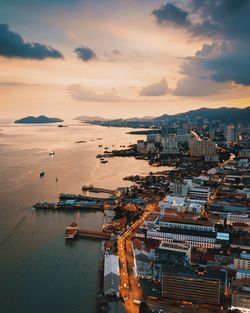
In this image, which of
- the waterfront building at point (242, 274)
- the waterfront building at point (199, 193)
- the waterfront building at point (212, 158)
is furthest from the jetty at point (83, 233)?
the waterfront building at point (212, 158)

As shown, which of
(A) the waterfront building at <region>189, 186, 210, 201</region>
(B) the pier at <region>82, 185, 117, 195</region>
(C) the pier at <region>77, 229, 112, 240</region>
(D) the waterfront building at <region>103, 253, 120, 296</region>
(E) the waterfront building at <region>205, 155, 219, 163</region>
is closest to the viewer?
(D) the waterfront building at <region>103, 253, 120, 296</region>

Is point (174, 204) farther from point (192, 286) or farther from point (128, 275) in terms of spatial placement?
point (192, 286)

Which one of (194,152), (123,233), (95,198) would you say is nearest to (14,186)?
(95,198)

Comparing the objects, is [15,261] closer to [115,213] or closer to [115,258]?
[115,258]

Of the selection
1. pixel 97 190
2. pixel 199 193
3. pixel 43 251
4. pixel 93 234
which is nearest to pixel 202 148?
pixel 199 193

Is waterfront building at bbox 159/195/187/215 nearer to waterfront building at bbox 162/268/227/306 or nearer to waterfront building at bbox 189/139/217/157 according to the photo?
waterfront building at bbox 162/268/227/306

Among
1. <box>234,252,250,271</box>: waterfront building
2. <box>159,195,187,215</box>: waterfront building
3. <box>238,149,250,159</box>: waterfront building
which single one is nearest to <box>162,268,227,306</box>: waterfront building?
<box>234,252,250,271</box>: waterfront building

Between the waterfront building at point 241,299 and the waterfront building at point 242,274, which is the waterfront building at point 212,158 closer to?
the waterfront building at point 242,274
